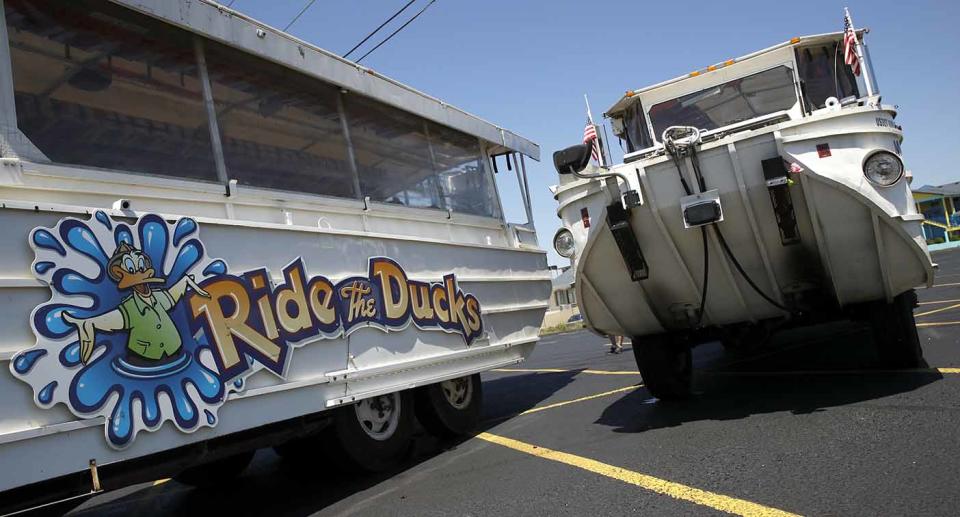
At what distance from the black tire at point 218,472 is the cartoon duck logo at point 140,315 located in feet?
7.00

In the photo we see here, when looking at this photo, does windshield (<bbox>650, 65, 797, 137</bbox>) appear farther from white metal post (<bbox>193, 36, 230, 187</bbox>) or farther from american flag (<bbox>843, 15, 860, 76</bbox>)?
white metal post (<bbox>193, 36, 230, 187</bbox>)

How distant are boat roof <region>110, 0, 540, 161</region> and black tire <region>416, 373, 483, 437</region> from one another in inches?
99.8

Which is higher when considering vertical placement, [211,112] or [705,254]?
[211,112]

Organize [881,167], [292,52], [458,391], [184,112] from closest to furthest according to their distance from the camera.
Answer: [881,167], [184,112], [292,52], [458,391]

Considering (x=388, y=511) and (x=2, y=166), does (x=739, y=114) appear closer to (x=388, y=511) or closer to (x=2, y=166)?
(x=388, y=511)

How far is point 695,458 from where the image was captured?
148 inches

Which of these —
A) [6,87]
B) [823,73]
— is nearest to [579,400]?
[823,73]

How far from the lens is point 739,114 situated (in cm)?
528

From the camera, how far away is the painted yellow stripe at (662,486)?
2832mm

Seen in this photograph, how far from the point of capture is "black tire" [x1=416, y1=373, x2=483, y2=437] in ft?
18.2

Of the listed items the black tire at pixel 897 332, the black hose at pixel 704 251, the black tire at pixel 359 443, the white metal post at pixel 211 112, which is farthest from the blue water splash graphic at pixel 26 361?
the black tire at pixel 897 332

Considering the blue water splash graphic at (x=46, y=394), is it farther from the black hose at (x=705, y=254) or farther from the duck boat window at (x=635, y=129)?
the duck boat window at (x=635, y=129)

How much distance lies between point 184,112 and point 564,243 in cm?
282

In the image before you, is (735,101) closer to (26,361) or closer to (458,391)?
(458,391)
